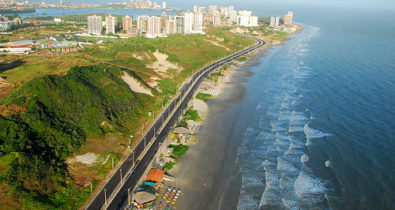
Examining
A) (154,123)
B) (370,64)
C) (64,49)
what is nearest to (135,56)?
(64,49)

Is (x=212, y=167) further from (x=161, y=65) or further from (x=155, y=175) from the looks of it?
(x=161, y=65)

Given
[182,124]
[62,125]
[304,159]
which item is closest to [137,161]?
[62,125]

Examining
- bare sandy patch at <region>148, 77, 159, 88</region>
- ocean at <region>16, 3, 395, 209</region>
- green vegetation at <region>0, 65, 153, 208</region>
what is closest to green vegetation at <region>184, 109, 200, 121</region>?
ocean at <region>16, 3, 395, 209</region>

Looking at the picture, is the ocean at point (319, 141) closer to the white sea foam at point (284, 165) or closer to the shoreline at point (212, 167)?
the white sea foam at point (284, 165)

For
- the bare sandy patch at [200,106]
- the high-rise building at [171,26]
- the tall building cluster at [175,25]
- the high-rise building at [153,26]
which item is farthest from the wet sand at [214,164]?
the high-rise building at [171,26]

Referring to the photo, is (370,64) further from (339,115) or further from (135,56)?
(135,56)

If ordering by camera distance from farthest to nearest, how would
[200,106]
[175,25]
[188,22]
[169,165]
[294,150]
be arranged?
[188,22], [175,25], [200,106], [294,150], [169,165]

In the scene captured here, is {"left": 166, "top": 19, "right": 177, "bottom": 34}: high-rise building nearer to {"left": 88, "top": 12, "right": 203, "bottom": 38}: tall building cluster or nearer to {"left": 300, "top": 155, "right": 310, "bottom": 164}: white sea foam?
{"left": 88, "top": 12, "right": 203, "bottom": 38}: tall building cluster
